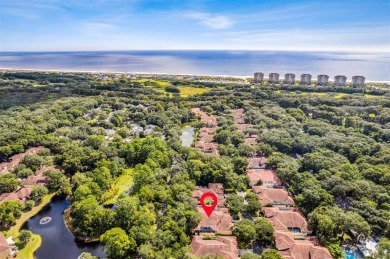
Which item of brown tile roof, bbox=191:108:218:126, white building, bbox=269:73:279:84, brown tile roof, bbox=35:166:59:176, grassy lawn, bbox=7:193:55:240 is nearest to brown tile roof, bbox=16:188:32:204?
grassy lawn, bbox=7:193:55:240

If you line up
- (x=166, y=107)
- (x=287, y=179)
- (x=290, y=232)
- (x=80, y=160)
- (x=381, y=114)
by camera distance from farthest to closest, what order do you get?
(x=166, y=107) → (x=381, y=114) → (x=80, y=160) → (x=287, y=179) → (x=290, y=232)

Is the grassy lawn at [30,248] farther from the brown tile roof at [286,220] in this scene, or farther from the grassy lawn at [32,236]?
the brown tile roof at [286,220]

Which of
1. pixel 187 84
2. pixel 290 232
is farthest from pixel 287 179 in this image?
pixel 187 84

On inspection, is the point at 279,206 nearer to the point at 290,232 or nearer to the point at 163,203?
the point at 290,232

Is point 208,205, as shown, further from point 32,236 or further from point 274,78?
point 274,78

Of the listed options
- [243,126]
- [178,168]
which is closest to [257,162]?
[178,168]

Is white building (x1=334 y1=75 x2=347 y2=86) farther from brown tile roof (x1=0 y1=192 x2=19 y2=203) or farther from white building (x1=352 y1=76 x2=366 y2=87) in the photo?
brown tile roof (x1=0 y1=192 x2=19 y2=203)

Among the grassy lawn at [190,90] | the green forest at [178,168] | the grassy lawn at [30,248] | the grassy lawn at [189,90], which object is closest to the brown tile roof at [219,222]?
the green forest at [178,168]
